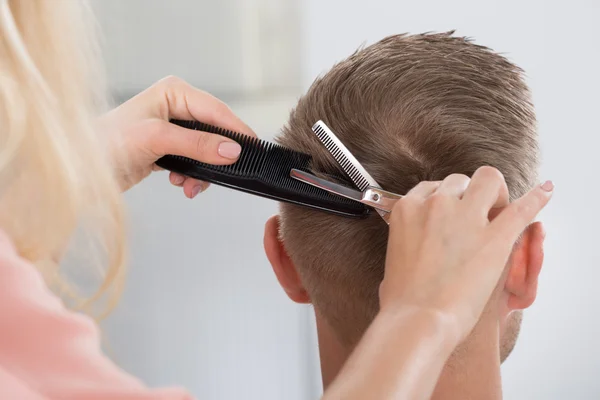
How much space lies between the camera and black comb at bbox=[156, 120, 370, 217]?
828 mm

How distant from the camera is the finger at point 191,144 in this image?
2.72 ft

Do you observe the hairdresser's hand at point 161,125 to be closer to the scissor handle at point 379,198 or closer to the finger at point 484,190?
the scissor handle at point 379,198

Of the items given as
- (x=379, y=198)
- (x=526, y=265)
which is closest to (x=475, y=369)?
(x=526, y=265)

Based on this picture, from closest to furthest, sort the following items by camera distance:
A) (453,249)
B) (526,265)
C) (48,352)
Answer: (48,352)
(453,249)
(526,265)

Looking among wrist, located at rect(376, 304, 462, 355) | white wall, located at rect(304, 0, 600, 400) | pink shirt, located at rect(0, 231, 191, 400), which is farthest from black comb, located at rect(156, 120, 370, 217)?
white wall, located at rect(304, 0, 600, 400)

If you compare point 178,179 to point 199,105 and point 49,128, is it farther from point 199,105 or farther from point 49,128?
point 49,128

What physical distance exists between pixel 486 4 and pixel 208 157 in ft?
3.74

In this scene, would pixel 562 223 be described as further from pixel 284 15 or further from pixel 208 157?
pixel 208 157

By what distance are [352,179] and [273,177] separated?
0.10 metres

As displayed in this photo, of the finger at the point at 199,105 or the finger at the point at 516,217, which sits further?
the finger at the point at 199,105

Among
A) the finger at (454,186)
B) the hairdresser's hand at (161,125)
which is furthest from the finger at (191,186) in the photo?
the finger at (454,186)

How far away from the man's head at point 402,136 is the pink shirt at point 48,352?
41 cm

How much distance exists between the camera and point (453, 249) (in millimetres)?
605

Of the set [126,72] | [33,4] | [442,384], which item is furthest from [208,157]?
[126,72]
